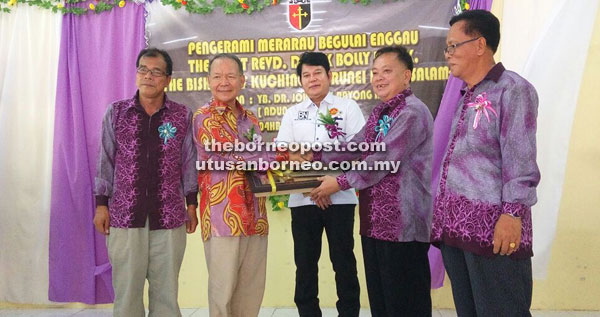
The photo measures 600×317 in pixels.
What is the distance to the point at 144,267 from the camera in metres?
2.25

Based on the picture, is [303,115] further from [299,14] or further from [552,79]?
[552,79]

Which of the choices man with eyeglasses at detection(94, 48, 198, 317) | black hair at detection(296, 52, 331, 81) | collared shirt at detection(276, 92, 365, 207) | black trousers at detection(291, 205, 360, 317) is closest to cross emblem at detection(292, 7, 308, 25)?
black hair at detection(296, 52, 331, 81)

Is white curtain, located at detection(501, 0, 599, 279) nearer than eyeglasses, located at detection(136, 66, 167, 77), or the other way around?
eyeglasses, located at detection(136, 66, 167, 77)

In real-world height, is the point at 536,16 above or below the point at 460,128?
above

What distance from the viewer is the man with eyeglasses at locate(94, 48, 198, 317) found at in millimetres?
2221

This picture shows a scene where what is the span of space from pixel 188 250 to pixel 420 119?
216 centimetres

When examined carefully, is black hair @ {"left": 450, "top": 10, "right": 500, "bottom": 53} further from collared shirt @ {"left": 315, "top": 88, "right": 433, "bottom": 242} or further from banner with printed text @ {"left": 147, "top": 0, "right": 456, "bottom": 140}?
banner with printed text @ {"left": 147, "top": 0, "right": 456, "bottom": 140}

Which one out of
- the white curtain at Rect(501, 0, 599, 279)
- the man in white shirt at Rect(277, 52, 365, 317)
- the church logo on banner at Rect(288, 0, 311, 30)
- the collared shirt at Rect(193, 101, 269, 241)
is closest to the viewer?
the collared shirt at Rect(193, 101, 269, 241)

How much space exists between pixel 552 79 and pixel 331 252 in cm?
180

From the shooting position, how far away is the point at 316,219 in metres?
2.58

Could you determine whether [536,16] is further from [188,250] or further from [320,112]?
[188,250]

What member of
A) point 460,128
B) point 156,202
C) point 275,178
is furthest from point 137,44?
point 460,128

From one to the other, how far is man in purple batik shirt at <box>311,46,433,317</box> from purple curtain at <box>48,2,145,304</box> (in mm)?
2015

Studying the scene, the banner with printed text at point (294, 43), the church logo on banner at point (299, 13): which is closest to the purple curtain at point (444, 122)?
the banner with printed text at point (294, 43)
